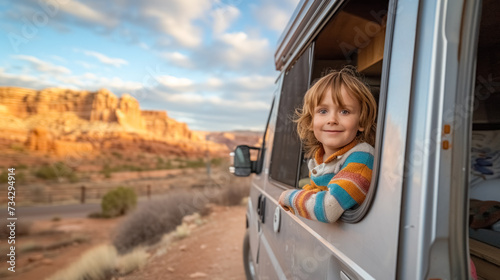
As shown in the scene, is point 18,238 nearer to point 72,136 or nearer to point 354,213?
point 354,213

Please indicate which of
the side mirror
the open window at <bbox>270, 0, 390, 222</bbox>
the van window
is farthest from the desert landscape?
the open window at <bbox>270, 0, 390, 222</bbox>

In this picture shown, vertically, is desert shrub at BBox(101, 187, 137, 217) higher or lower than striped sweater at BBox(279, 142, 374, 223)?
lower

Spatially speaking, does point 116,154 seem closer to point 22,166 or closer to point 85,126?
point 85,126

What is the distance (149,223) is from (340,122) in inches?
401

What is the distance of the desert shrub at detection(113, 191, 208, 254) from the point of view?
987cm

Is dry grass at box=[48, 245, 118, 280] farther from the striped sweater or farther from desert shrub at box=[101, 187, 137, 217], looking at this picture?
desert shrub at box=[101, 187, 137, 217]

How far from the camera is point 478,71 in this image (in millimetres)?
1994

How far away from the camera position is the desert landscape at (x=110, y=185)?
773 centimetres

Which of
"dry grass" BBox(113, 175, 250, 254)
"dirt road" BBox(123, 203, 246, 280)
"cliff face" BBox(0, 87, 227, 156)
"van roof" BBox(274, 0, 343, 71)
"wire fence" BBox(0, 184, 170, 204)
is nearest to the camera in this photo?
"van roof" BBox(274, 0, 343, 71)

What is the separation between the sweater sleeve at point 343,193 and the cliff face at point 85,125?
45354mm

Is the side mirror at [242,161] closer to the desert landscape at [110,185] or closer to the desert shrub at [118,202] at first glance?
the desert landscape at [110,185]

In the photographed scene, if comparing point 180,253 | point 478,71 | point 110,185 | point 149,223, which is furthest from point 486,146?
point 110,185

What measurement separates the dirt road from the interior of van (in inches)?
174

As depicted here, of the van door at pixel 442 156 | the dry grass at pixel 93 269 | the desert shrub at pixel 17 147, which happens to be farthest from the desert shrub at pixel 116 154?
the van door at pixel 442 156
